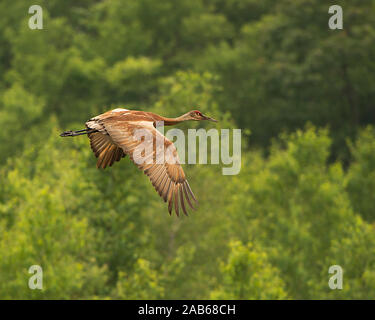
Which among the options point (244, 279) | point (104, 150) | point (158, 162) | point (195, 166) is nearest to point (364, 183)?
point (195, 166)

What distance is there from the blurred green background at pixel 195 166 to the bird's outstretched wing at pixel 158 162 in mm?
19131

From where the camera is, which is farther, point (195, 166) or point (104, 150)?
point (195, 166)

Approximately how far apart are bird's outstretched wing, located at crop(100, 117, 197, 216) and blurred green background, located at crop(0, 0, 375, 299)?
753 inches

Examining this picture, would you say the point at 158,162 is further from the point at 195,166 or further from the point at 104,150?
the point at 195,166

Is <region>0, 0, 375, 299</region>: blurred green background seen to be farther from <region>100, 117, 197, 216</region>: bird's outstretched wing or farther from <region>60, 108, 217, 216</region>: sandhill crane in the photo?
<region>100, 117, 197, 216</region>: bird's outstretched wing

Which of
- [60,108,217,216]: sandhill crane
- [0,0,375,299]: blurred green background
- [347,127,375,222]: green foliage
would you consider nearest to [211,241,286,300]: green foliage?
[0,0,375,299]: blurred green background

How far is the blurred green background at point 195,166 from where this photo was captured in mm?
37531

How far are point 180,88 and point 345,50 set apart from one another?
58.1 ft

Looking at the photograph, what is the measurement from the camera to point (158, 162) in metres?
15.9

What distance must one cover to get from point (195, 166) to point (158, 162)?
1108 inches

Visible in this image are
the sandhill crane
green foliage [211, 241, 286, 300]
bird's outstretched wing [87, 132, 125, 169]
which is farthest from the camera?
green foliage [211, 241, 286, 300]

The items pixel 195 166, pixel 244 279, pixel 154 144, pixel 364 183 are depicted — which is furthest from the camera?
pixel 364 183

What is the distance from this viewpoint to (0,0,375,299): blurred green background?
37.5 m
